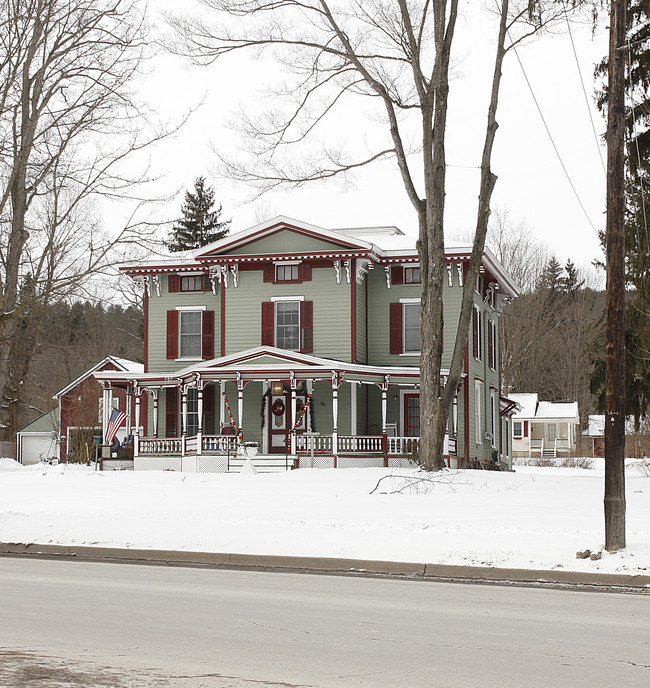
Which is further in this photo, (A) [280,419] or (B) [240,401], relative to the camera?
(A) [280,419]

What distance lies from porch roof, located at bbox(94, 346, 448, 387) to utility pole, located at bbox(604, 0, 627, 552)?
17962 millimetres

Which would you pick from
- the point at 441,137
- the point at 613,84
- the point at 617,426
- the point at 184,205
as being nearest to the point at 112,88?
the point at 441,137

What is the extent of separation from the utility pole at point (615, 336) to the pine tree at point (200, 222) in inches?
2402

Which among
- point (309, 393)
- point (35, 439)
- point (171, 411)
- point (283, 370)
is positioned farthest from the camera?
point (35, 439)

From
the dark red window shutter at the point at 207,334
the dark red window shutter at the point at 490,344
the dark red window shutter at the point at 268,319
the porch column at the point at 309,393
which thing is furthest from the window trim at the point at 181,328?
the dark red window shutter at the point at 490,344

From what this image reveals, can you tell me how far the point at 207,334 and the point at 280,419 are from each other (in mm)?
4132

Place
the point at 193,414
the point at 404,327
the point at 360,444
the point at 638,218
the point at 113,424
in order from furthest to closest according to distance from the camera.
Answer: the point at 193,414
the point at 404,327
the point at 113,424
the point at 360,444
the point at 638,218

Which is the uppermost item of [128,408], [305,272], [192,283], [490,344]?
[305,272]

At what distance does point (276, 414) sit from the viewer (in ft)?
111

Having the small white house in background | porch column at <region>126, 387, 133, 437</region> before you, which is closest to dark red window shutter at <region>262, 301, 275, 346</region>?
porch column at <region>126, 387, 133, 437</region>

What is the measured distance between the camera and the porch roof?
31250 millimetres

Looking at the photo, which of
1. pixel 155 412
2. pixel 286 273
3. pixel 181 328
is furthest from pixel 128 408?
pixel 286 273

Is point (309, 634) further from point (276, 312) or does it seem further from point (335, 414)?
point (276, 312)

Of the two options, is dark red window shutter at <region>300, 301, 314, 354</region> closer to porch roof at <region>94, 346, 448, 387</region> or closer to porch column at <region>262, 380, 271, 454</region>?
porch roof at <region>94, 346, 448, 387</region>
